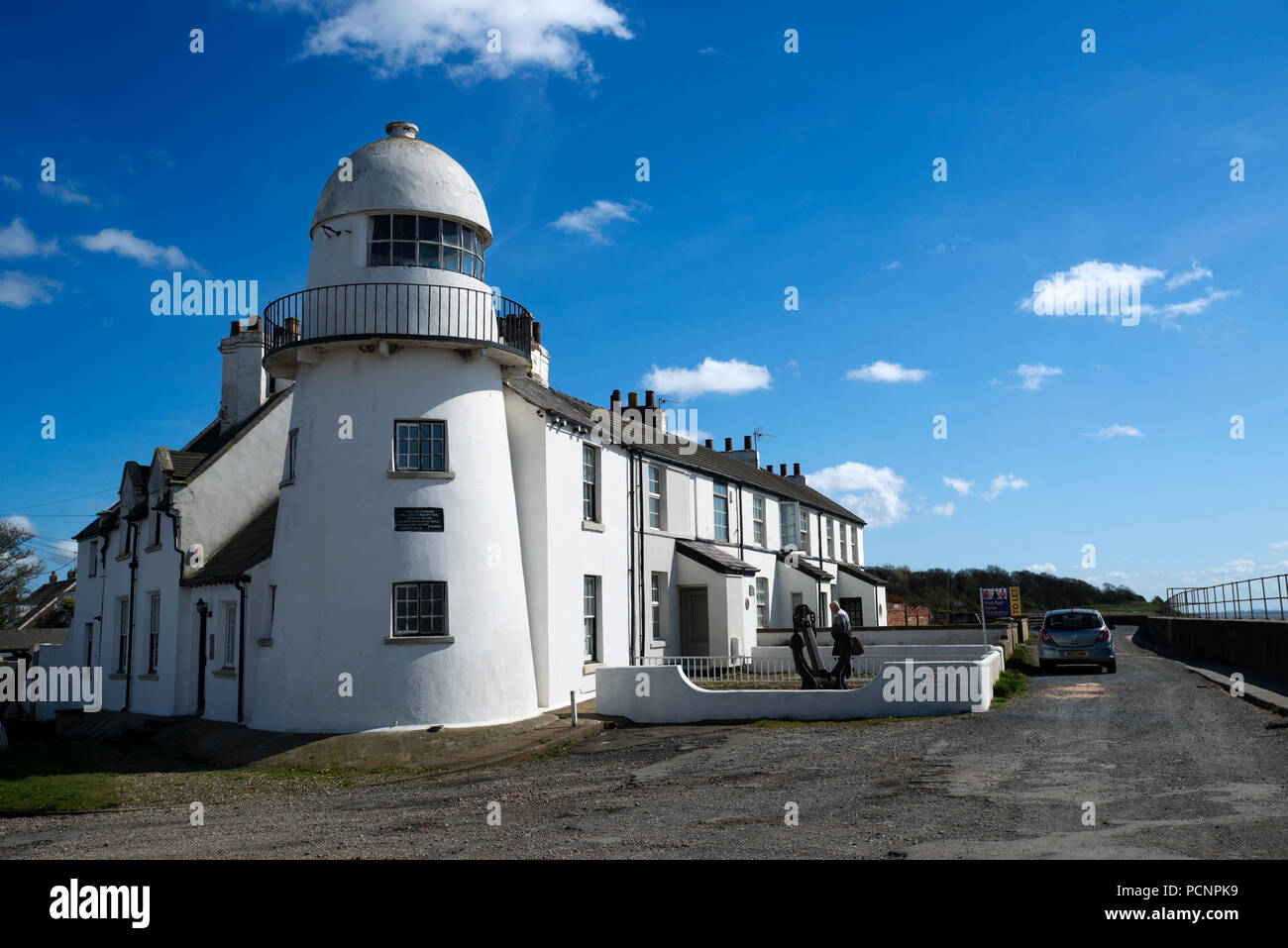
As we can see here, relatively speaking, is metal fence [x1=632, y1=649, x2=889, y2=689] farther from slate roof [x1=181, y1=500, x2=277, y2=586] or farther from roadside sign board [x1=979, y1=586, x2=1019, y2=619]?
slate roof [x1=181, y1=500, x2=277, y2=586]

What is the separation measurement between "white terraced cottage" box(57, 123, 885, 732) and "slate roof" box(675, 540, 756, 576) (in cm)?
216

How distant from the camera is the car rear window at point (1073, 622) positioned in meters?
24.4

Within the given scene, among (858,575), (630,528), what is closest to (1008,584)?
(858,575)

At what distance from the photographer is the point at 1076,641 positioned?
2411cm

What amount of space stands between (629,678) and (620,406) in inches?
595

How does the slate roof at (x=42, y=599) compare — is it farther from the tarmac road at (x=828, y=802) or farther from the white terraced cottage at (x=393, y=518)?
the tarmac road at (x=828, y=802)

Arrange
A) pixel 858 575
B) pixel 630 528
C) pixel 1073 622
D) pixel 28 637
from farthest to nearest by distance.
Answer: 1. pixel 28 637
2. pixel 858 575
3. pixel 1073 622
4. pixel 630 528

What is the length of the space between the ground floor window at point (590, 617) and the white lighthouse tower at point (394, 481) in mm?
2833

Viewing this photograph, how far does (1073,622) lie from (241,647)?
20.0 metres

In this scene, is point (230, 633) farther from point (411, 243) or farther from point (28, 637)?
point (28, 637)

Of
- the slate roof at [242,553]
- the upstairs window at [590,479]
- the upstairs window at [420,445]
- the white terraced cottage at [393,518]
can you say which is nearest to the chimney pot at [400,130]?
the white terraced cottage at [393,518]

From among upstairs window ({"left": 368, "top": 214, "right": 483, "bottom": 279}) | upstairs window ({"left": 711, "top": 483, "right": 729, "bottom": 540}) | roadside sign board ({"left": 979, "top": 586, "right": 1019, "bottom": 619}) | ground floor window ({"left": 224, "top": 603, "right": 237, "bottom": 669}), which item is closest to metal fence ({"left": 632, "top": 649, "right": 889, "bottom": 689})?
upstairs window ({"left": 711, "top": 483, "right": 729, "bottom": 540})

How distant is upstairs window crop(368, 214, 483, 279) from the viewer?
17688 mm

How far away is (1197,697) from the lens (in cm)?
1762
